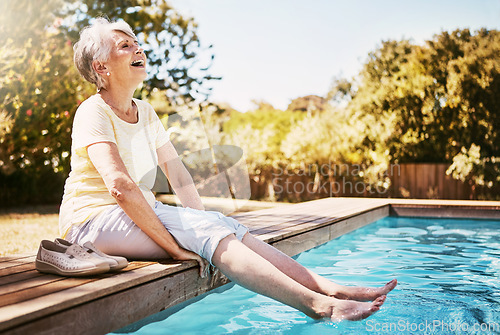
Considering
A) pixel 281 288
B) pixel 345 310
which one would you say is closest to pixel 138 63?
pixel 281 288

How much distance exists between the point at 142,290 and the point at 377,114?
13028 mm

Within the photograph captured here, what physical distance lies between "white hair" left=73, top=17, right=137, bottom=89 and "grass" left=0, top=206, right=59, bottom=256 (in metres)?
1.90

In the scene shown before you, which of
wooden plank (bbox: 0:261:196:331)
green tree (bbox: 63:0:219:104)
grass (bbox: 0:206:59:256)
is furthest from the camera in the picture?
green tree (bbox: 63:0:219:104)

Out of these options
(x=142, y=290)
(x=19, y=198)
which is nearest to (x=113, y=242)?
(x=142, y=290)

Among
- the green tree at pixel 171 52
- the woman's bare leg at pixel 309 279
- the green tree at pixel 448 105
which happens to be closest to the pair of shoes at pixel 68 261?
the woman's bare leg at pixel 309 279

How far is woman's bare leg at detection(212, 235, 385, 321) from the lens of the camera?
2180mm

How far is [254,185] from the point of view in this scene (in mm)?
14992

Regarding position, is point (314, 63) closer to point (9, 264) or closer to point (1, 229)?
point (1, 229)

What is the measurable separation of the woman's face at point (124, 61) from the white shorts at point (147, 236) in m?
0.65

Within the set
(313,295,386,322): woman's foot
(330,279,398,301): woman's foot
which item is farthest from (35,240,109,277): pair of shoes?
(330,279,398,301): woman's foot

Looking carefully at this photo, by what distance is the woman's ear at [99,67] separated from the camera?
2.48 metres

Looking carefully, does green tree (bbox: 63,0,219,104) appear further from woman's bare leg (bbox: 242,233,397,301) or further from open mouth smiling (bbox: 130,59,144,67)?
woman's bare leg (bbox: 242,233,397,301)

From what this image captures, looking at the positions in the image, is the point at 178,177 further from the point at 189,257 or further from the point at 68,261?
the point at 68,261

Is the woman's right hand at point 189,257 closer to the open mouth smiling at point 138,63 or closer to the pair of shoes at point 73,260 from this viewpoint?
the pair of shoes at point 73,260
